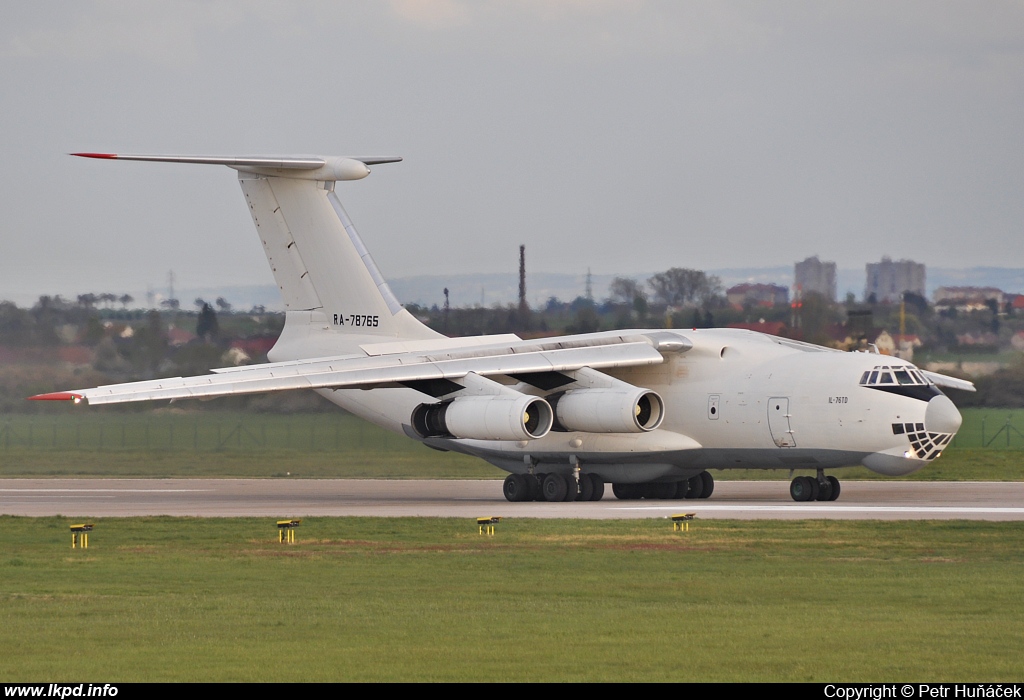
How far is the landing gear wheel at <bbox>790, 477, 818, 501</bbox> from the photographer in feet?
74.6

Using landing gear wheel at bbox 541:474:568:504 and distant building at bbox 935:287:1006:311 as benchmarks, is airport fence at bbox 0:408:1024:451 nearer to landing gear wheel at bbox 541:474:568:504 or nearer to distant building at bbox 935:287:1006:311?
distant building at bbox 935:287:1006:311

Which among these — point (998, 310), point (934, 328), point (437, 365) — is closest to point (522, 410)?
point (437, 365)

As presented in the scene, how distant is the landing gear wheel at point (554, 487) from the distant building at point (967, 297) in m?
11.6

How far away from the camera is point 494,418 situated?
2258cm

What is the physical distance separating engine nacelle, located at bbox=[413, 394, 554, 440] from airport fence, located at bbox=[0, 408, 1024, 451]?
19.6 feet

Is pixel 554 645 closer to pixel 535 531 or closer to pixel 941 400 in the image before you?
pixel 535 531

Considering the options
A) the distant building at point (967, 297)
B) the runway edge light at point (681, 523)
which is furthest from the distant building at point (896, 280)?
the runway edge light at point (681, 523)

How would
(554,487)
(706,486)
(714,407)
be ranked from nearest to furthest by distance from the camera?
(714,407)
(554,487)
(706,486)

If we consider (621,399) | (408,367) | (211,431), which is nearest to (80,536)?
(408,367)

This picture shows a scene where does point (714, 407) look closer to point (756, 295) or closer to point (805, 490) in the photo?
point (805, 490)

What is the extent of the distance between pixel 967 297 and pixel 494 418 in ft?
47.5

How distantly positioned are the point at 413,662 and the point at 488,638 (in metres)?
0.98

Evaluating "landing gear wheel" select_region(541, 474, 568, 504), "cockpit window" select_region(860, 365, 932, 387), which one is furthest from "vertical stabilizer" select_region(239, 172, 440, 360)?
"cockpit window" select_region(860, 365, 932, 387)

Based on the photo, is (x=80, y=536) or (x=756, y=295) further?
(x=756, y=295)
